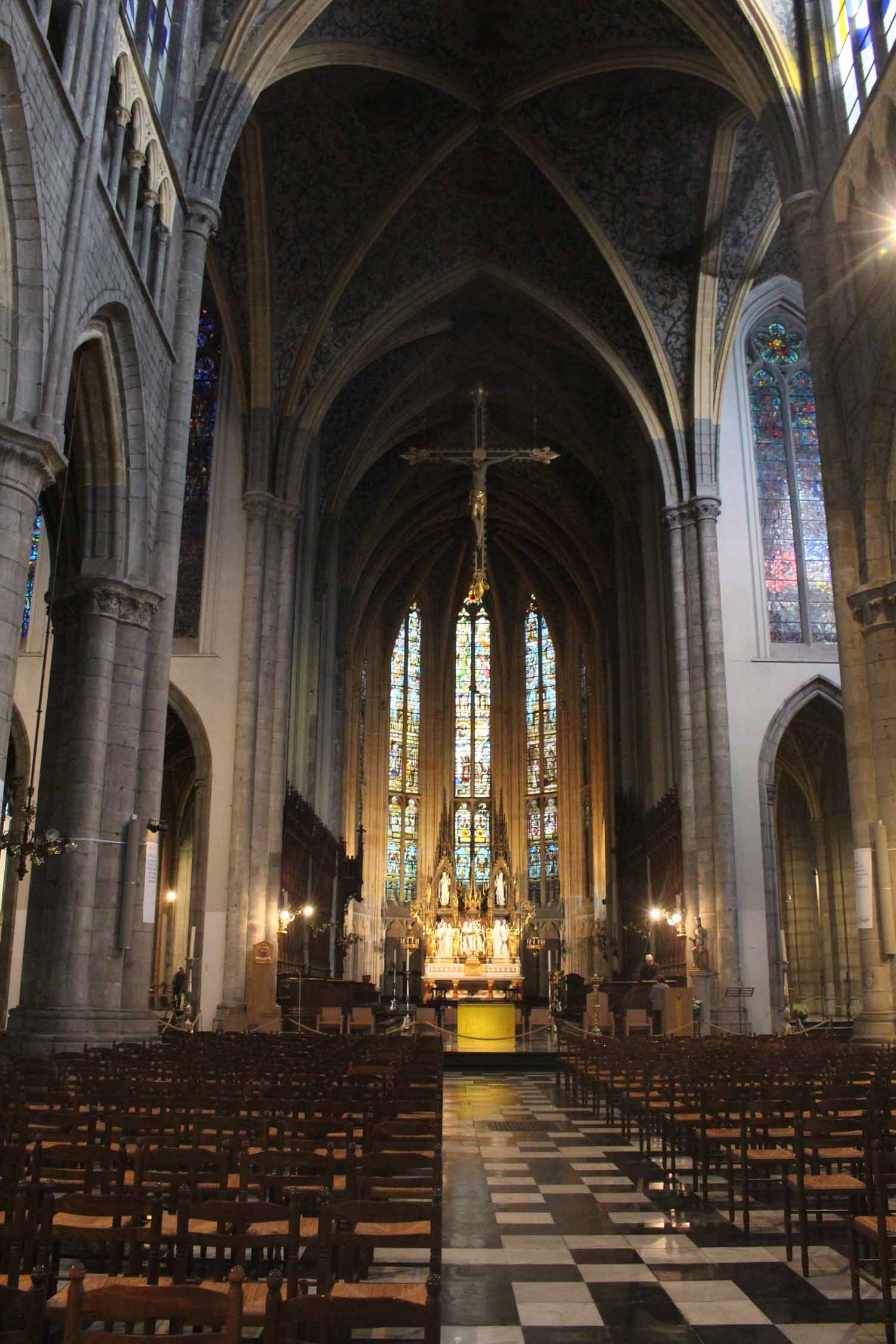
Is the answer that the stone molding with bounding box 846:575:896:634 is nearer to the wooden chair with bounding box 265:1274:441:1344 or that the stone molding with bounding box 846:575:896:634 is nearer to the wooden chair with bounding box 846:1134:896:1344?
the wooden chair with bounding box 846:1134:896:1344

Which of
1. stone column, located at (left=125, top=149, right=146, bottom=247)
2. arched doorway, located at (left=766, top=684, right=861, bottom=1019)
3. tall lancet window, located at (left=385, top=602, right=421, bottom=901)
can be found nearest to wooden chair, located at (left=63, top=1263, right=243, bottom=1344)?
stone column, located at (left=125, top=149, right=146, bottom=247)

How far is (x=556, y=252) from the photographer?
1131 inches

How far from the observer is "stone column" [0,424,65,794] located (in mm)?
10320

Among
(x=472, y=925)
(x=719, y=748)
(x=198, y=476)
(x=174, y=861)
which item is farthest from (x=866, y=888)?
(x=174, y=861)

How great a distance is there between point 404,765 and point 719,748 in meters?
25.0

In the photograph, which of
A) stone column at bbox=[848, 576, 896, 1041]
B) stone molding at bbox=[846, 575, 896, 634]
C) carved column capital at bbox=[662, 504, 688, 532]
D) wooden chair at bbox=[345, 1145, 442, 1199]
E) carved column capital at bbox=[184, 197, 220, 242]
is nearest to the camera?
wooden chair at bbox=[345, 1145, 442, 1199]

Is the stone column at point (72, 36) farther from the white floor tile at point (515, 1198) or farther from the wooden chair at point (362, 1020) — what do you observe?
the wooden chair at point (362, 1020)

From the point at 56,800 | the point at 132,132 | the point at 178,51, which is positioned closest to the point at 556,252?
the point at 178,51

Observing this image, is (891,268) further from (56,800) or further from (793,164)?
(56,800)

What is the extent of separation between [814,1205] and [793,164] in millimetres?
15973

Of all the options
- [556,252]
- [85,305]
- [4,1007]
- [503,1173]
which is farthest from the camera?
[556,252]

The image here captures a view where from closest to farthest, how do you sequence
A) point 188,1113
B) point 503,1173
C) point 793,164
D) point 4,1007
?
1. point 188,1113
2. point 503,1173
3. point 793,164
4. point 4,1007

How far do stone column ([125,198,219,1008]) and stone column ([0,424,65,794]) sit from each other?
4.16 metres

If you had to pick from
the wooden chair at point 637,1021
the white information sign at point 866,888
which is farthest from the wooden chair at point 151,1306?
the wooden chair at point 637,1021
